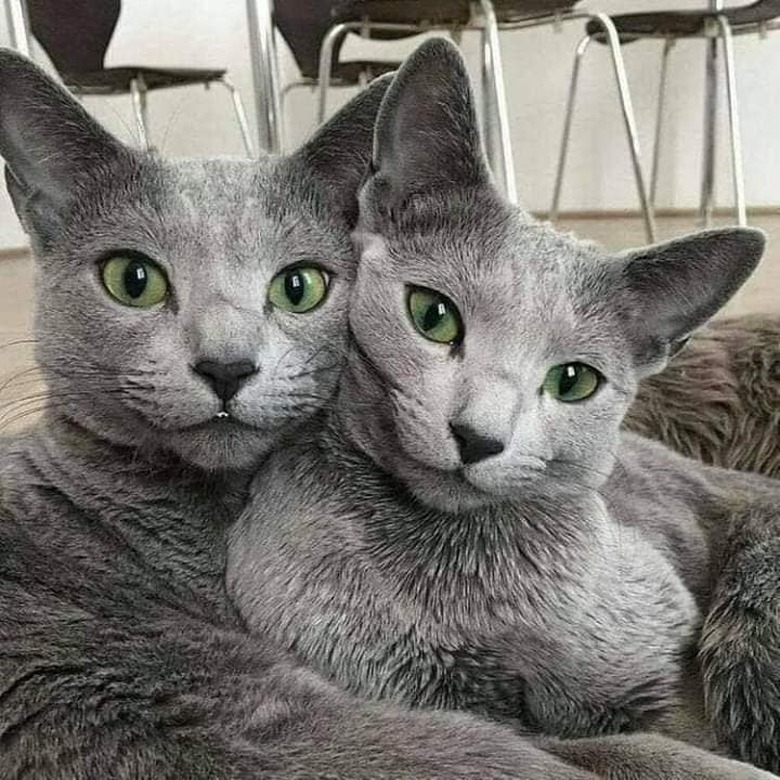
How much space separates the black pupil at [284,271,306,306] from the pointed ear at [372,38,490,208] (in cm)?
9

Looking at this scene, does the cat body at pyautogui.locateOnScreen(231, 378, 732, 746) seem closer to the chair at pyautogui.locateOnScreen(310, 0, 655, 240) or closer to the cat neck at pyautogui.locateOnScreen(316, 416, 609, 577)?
the cat neck at pyautogui.locateOnScreen(316, 416, 609, 577)

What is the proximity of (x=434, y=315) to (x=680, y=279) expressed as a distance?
0.19 metres

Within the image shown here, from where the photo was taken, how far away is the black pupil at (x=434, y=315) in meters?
0.80

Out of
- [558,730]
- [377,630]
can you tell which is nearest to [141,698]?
[377,630]

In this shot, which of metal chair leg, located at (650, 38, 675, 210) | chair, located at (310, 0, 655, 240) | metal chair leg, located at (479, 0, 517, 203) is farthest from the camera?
metal chair leg, located at (650, 38, 675, 210)

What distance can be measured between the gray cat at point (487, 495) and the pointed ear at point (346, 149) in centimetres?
4

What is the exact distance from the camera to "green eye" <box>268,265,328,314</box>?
82 cm

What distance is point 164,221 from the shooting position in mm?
819

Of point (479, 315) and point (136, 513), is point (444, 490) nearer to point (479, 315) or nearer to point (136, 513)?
point (479, 315)

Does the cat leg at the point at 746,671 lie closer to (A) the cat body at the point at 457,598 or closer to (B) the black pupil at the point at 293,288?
(A) the cat body at the point at 457,598

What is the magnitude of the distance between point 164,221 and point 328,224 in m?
0.13

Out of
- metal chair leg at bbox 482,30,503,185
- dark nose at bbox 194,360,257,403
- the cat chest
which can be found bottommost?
metal chair leg at bbox 482,30,503,185

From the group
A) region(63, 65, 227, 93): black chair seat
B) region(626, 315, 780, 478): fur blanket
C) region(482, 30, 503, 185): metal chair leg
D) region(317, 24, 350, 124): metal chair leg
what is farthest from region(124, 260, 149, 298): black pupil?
region(63, 65, 227, 93): black chair seat

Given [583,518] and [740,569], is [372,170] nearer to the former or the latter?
[583,518]
